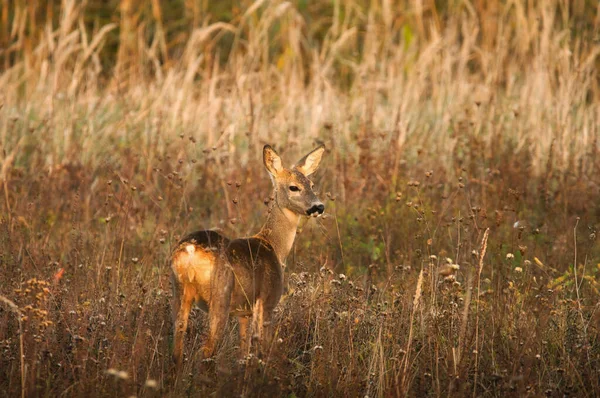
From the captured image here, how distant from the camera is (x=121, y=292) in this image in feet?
17.3

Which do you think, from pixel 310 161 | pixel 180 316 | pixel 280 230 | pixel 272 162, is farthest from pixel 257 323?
pixel 310 161

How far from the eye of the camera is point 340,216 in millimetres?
7320

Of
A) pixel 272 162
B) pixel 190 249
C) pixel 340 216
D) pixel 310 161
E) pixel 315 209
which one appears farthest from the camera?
pixel 340 216

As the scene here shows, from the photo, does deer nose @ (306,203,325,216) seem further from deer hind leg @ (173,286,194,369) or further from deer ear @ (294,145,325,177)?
deer hind leg @ (173,286,194,369)

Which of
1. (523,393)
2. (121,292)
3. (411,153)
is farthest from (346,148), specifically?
(523,393)

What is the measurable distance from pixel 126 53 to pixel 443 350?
24.3ft

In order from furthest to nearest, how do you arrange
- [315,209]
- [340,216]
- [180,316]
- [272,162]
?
[340,216], [272,162], [315,209], [180,316]

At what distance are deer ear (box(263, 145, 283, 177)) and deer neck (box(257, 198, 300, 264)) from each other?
26cm

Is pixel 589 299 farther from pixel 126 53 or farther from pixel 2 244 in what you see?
pixel 126 53

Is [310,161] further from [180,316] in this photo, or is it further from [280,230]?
[180,316]

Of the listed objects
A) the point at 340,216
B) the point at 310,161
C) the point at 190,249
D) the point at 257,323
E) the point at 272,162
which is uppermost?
the point at 190,249

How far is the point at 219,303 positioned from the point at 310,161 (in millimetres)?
1677

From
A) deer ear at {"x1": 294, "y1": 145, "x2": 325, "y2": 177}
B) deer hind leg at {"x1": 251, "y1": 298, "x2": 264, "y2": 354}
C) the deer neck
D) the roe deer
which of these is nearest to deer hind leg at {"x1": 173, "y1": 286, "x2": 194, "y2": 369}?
the roe deer

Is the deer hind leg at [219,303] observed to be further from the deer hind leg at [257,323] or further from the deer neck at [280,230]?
the deer neck at [280,230]
